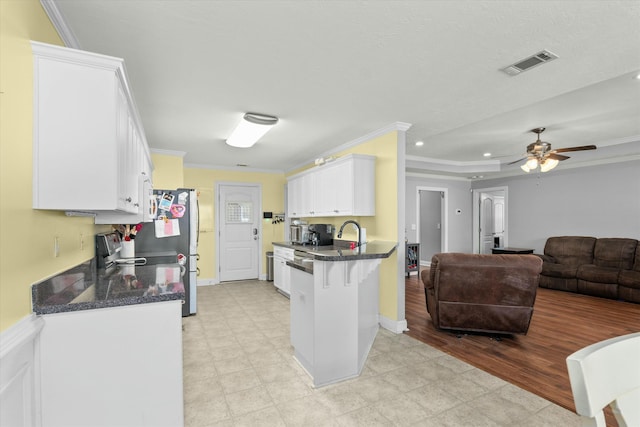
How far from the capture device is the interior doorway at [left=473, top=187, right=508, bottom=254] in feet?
27.0

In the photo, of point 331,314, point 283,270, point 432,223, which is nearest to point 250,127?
point 331,314

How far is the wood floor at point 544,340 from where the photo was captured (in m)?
2.60

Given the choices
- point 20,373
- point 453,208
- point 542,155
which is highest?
point 542,155

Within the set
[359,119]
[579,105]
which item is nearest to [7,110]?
[359,119]

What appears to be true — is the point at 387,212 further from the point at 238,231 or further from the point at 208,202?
the point at 208,202

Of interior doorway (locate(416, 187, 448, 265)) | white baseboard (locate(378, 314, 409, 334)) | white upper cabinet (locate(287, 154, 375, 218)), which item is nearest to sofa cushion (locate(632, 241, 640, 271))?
interior doorway (locate(416, 187, 448, 265))

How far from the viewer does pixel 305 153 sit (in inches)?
215

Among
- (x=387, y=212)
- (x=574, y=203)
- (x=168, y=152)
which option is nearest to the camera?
(x=387, y=212)

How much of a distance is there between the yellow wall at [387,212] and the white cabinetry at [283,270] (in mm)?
1658

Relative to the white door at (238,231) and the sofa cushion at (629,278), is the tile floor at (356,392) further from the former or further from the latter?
the sofa cushion at (629,278)

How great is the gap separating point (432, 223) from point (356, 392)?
7.05 metres

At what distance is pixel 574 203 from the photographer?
20.8 ft

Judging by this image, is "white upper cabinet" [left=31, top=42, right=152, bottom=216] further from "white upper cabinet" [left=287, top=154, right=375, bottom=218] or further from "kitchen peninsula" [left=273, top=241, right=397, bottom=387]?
"white upper cabinet" [left=287, top=154, right=375, bottom=218]

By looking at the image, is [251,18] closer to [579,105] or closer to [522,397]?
[522,397]
